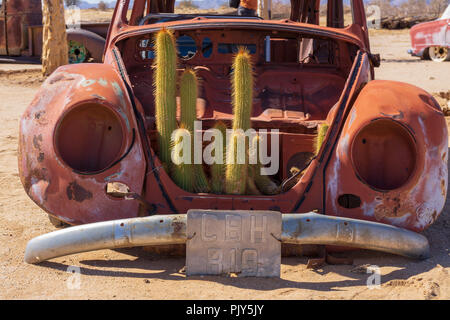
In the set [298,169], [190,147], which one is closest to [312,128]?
[298,169]

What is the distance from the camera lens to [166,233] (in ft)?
10.4

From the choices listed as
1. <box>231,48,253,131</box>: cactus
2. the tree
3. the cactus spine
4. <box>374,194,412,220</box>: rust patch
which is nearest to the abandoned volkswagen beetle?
<box>374,194,412,220</box>: rust patch

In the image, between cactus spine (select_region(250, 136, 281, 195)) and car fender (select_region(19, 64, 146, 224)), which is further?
cactus spine (select_region(250, 136, 281, 195))

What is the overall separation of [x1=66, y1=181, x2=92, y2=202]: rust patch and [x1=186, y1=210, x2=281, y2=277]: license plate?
706mm

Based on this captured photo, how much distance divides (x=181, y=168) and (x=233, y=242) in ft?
2.40

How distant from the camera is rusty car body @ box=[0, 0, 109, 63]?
13398 mm

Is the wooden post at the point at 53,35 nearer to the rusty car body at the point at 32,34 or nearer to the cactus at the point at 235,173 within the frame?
the rusty car body at the point at 32,34

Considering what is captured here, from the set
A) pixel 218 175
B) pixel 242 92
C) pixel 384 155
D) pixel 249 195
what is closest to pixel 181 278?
pixel 249 195

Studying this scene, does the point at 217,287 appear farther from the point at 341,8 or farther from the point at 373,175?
the point at 341,8

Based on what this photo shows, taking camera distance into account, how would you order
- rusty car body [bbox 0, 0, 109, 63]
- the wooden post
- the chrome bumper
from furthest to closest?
rusty car body [bbox 0, 0, 109, 63] → the wooden post → the chrome bumper

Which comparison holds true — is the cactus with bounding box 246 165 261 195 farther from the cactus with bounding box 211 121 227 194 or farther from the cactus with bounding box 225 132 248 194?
the cactus with bounding box 211 121 227 194

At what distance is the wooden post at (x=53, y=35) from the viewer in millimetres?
11586

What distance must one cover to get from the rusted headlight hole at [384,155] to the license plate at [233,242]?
2.36 ft

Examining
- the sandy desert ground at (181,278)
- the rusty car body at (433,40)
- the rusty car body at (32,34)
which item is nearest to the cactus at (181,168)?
the sandy desert ground at (181,278)
